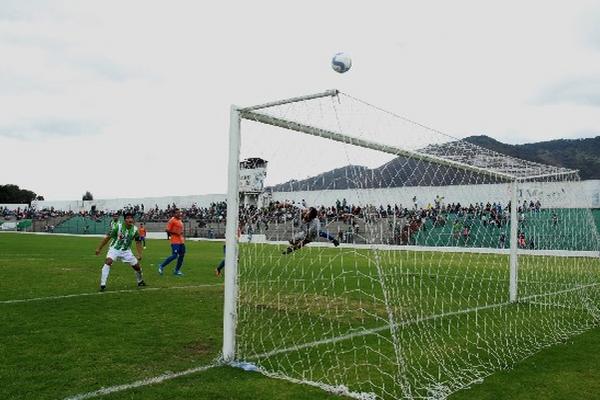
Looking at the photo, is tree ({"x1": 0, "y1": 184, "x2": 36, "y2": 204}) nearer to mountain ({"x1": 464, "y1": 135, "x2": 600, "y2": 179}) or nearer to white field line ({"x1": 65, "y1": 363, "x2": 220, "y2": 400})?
mountain ({"x1": 464, "y1": 135, "x2": 600, "y2": 179})

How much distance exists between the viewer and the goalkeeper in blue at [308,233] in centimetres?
919

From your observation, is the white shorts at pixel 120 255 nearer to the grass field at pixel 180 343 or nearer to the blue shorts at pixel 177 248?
the grass field at pixel 180 343

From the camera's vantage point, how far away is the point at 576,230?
15562mm

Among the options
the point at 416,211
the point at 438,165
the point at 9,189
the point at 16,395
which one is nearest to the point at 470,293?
the point at 416,211

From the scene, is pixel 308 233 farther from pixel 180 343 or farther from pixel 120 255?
pixel 180 343

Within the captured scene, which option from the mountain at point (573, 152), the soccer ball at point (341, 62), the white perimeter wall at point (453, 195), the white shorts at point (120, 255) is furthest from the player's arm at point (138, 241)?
the mountain at point (573, 152)

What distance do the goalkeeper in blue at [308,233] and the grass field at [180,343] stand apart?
0.97 meters

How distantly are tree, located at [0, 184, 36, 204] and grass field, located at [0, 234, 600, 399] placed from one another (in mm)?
102462

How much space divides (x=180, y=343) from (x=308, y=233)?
429 centimetres

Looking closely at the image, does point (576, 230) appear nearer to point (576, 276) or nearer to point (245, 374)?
point (576, 276)

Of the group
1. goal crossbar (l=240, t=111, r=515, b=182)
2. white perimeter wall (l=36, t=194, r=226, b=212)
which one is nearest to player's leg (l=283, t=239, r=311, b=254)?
goal crossbar (l=240, t=111, r=515, b=182)

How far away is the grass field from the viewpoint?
518cm

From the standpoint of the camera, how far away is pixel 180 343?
6871 millimetres

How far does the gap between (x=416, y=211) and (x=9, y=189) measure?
357ft
